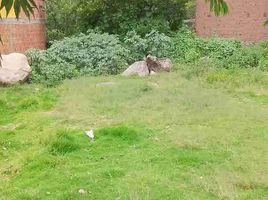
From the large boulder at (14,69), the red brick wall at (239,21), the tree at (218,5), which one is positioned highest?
the tree at (218,5)

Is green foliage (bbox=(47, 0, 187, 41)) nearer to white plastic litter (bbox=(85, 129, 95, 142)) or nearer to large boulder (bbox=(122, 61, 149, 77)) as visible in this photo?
large boulder (bbox=(122, 61, 149, 77))

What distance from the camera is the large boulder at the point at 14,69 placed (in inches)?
409

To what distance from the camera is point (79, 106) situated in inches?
320

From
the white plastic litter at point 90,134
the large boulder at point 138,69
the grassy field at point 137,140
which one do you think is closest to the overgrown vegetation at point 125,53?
the large boulder at point 138,69

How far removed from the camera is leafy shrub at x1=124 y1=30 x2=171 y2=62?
1242cm

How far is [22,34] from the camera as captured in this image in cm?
1227

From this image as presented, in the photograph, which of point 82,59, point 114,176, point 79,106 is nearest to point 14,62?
point 82,59

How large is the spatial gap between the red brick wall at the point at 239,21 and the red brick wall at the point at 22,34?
15.5 feet

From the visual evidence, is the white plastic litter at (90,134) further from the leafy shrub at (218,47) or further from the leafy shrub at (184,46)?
the leafy shrub at (218,47)

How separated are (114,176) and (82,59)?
23.7 ft

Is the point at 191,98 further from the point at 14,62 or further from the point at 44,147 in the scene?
the point at 14,62

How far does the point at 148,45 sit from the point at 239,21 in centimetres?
309

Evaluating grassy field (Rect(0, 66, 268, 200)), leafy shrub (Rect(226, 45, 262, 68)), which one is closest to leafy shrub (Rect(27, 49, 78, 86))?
grassy field (Rect(0, 66, 268, 200))

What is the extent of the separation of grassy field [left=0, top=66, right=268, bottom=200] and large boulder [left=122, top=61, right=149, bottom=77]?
4.18 feet
